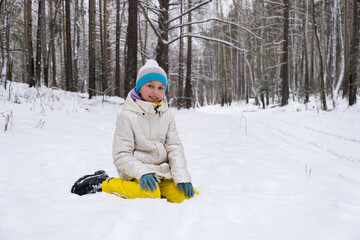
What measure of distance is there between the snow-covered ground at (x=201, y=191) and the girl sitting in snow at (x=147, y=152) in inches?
4.6

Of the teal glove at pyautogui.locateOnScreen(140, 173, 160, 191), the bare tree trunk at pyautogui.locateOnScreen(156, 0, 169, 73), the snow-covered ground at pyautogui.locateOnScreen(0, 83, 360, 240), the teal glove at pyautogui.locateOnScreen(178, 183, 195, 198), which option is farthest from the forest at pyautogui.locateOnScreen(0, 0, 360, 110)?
the teal glove at pyautogui.locateOnScreen(140, 173, 160, 191)

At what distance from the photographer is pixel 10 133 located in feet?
10.8

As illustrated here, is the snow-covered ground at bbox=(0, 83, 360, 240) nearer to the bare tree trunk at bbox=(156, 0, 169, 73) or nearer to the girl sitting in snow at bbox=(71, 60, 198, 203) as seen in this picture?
the girl sitting in snow at bbox=(71, 60, 198, 203)

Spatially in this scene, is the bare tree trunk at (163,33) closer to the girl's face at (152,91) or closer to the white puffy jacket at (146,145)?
the girl's face at (152,91)

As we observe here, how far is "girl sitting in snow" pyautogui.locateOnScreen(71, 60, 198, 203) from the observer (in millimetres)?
1804

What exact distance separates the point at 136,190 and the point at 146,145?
413mm

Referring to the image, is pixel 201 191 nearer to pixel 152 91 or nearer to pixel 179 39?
pixel 152 91

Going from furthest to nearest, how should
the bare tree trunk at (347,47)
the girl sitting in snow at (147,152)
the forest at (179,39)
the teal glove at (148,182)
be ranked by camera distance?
the bare tree trunk at (347,47), the forest at (179,39), the girl sitting in snow at (147,152), the teal glove at (148,182)

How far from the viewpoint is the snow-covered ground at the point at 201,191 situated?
4.10ft

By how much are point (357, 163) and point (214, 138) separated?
2715mm

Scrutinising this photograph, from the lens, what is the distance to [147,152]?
202 cm

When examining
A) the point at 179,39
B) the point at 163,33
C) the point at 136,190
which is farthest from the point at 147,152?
the point at 179,39

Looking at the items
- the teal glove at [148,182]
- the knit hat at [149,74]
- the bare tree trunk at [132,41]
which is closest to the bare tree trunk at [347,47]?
the bare tree trunk at [132,41]

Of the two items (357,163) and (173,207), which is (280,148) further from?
(173,207)
